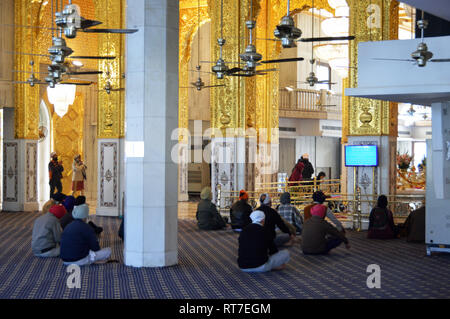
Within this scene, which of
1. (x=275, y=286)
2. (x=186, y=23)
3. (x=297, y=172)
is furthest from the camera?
(x=186, y=23)

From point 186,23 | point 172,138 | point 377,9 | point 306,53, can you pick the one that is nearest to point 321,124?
point 306,53

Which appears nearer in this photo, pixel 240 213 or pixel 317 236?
pixel 317 236

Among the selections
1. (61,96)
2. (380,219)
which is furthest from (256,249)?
(61,96)

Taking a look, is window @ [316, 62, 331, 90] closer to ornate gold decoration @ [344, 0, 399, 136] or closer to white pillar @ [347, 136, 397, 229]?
ornate gold decoration @ [344, 0, 399, 136]

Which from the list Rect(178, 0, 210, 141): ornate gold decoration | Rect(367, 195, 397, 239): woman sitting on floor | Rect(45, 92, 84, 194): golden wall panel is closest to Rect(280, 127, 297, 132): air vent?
Rect(178, 0, 210, 141): ornate gold decoration

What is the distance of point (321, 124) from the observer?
20578 mm

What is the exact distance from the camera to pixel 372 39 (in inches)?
410

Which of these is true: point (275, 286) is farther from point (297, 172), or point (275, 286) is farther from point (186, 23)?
point (186, 23)

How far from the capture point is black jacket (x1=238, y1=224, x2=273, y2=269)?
629 cm

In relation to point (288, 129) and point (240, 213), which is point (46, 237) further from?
point (288, 129)

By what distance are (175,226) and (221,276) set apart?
99 centimetres

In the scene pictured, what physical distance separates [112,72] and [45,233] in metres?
5.91

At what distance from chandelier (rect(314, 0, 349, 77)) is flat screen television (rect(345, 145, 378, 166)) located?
2.97 metres

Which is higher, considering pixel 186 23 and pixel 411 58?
pixel 186 23
